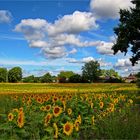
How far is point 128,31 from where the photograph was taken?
4219 cm

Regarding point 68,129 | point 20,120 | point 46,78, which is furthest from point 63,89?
point 46,78

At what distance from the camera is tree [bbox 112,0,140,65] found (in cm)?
4188

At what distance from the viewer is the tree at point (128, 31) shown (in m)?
41.9

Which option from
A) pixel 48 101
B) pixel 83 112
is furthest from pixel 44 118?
pixel 48 101

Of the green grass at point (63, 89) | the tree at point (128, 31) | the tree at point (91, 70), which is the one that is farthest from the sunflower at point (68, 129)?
the tree at point (91, 70)

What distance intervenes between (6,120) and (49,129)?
1054 millimetres

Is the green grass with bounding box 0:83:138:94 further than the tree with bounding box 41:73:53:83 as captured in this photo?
No

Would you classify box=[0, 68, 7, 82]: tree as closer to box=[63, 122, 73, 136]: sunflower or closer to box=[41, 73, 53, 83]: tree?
box=[41, 73, 53, 83]: tree

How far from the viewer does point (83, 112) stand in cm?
1012

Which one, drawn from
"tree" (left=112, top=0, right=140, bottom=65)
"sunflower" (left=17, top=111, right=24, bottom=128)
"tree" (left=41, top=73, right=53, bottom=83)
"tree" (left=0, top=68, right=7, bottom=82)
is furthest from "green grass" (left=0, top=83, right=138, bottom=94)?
"tree" (left=0, top=68, right=7, bottom=82)

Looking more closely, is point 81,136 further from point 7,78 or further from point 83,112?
point 7,78

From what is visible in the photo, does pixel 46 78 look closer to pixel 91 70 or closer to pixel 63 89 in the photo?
pixel 91 70

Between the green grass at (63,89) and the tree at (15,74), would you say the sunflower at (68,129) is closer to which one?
the green grass at (63,89)

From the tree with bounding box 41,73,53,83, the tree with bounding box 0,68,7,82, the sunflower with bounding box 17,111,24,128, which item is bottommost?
the sunflower with bounding box 17,111,24,128
